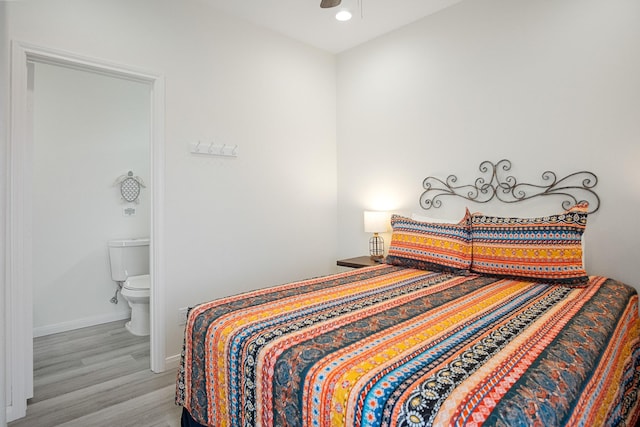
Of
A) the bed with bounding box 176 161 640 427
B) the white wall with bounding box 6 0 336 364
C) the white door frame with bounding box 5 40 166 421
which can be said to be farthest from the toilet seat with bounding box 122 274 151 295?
the bed with bounding box 176 161 640 427

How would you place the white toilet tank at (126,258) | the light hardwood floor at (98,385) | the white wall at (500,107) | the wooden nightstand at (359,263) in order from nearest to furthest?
the light hardwood floor at (98,385) → the white wall at (500,107) → the wooden nightstand at (359,263) → the white toilet tank at (126,258)

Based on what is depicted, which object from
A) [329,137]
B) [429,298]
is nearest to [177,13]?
[329,137]

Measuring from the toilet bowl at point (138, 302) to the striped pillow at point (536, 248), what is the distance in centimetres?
274

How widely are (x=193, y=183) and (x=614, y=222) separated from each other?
285 cm

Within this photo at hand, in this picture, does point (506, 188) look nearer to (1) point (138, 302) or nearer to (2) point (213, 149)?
(2) point (213, 149)

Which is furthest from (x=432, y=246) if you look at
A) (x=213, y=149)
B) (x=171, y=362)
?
(x=171, y=362)

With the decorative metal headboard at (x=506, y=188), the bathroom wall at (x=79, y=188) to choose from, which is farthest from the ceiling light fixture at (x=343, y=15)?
the bathroom wall at (x=79, y=188)

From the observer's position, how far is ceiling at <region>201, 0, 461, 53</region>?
114 inches

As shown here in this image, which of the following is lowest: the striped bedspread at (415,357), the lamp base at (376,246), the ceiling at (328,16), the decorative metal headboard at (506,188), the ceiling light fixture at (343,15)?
the striped bedspread at (415,357)

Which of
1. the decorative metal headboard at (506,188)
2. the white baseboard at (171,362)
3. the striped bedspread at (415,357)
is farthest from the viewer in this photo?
the white baseboard at (171,362)

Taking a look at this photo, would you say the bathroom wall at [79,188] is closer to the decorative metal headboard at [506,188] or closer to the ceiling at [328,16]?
the ceiling at [328,16]

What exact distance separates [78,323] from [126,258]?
0.74 metres

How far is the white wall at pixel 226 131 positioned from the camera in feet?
8.00

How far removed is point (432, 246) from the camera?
8.23 ft
